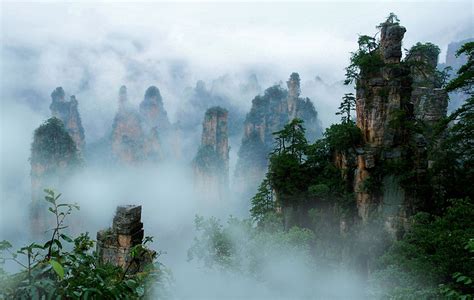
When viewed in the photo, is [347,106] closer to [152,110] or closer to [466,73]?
[466,73]

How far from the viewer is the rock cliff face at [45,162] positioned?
49.0 meters

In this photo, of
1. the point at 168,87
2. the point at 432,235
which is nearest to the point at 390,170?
the point at 432,235

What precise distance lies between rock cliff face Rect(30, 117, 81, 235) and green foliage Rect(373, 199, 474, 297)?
151 feet

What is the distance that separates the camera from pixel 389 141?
24.1 metres

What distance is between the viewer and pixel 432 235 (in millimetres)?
13680

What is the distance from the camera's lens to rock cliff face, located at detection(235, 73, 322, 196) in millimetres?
79000

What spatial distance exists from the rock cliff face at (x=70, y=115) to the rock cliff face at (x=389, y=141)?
210ft

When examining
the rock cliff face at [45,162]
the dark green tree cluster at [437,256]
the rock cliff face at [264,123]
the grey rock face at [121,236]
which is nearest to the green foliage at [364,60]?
the dark green tree cluster at [437,256]

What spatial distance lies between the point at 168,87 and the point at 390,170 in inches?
4737

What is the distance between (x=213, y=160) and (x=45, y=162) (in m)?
29.7

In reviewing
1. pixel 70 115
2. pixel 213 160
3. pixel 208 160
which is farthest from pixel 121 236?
pixel 70 115

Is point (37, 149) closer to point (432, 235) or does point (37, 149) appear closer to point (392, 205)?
point (392, 205)

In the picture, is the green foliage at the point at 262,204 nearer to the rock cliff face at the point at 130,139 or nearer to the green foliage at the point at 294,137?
the green foliage at the point at 294,137

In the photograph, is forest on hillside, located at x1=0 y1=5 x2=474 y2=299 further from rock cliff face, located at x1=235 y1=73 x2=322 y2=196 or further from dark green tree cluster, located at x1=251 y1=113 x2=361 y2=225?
rock cliff face, located at x1=235 y1=73 x2=322 y2=196
